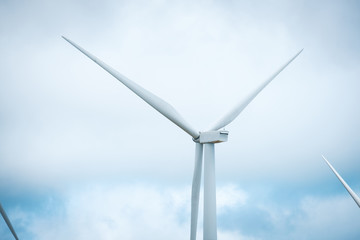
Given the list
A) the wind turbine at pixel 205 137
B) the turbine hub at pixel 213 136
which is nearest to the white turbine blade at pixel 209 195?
the wind turbine at pixel 205 137

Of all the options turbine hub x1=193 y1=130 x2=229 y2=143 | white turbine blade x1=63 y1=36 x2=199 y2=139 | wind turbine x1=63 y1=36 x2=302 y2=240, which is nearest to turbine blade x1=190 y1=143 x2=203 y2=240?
wind turbine x1=63 y1=36 x2=302 y2=240

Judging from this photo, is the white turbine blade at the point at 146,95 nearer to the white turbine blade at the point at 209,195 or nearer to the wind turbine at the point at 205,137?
the wind turbine at the point at 205,137

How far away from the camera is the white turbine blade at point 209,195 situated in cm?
1827

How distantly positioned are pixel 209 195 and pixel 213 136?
357 centimetres

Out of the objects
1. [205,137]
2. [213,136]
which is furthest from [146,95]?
[213,136]

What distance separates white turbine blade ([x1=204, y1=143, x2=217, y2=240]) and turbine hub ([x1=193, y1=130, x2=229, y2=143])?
387 mm

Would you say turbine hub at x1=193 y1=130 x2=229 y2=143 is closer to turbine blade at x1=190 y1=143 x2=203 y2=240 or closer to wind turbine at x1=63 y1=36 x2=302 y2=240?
wind turbine at x1=63 y1=36 x2=302 y2=240

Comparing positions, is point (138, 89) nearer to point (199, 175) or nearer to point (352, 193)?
point (199, 175)

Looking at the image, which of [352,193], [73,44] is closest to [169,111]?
[73,44]

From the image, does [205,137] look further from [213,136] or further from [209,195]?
[209,195]

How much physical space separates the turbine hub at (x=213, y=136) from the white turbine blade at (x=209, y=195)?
0.39m

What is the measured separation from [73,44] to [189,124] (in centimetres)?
871

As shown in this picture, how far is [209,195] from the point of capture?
18.8 metres

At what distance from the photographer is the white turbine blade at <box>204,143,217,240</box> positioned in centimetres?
1827
